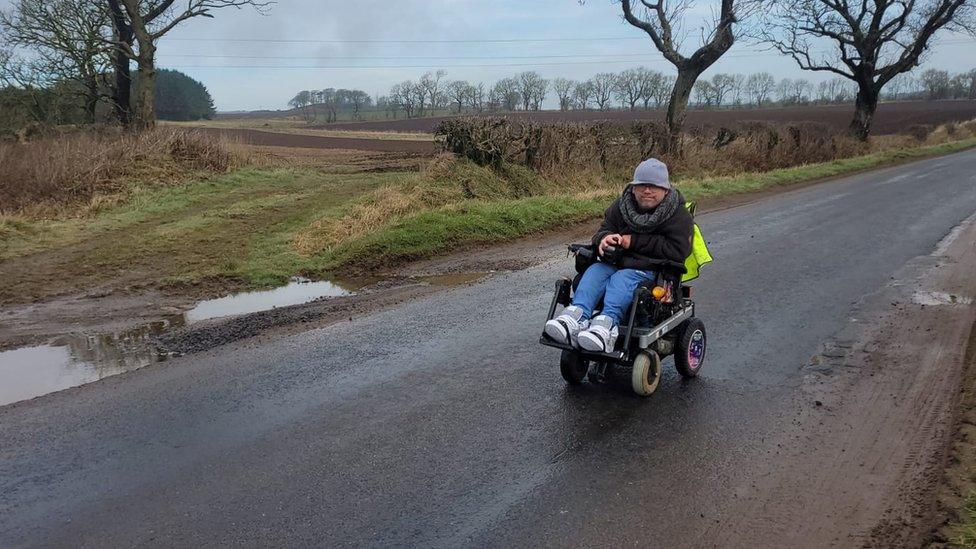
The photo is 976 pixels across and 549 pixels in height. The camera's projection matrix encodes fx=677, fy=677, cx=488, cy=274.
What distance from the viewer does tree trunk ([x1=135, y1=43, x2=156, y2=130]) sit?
21.9 metres

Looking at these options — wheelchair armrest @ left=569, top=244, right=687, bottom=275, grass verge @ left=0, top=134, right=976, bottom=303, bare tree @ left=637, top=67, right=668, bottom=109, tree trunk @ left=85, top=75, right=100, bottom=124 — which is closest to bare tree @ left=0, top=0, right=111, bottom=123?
tree trunk @ left=85, top=75, right=100, bottom=124

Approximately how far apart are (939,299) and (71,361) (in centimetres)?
850

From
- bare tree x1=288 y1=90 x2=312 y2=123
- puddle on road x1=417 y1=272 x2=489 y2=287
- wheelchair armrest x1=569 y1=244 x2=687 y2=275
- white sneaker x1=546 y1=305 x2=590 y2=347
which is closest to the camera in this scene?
white sneaker x1=546 y1=305 x2=590 y2=347

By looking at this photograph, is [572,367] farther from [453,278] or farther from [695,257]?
[453,278]

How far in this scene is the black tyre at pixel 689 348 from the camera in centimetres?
507

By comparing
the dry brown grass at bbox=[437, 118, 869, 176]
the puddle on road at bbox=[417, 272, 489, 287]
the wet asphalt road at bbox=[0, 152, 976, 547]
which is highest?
the dry brown grass at bbox=[437, 118, 869, 176]

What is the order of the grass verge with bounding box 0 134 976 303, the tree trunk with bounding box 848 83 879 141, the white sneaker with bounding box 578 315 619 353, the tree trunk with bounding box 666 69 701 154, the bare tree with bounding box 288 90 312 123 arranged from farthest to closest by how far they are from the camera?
the bare tree with bounding box 288 90 312 123 → the tree trunk with bounding box 848 83 879 141 → the tree trunk with bounding box 666 69 701 154 → the grass verge with bounding box 0 134 976 303 → the white sneaker with bounding box 578 315 619 353

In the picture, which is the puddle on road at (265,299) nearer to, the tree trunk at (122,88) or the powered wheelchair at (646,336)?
the powered wheelchair at (646,336)

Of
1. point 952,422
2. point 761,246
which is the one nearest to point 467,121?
point 761,246

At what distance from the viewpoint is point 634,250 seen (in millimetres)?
5016

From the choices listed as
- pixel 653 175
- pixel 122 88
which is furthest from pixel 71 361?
pixel 122 88

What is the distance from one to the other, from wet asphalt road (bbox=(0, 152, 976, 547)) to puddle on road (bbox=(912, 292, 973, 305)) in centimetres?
97

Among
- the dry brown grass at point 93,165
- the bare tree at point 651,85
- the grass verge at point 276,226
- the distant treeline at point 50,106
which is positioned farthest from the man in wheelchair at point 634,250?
the bare tree at point 651,85

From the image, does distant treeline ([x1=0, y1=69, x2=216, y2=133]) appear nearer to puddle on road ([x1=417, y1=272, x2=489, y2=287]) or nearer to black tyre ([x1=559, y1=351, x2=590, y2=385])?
puddle on road ([x1=417, y1=272, x2=489, y2=287])
